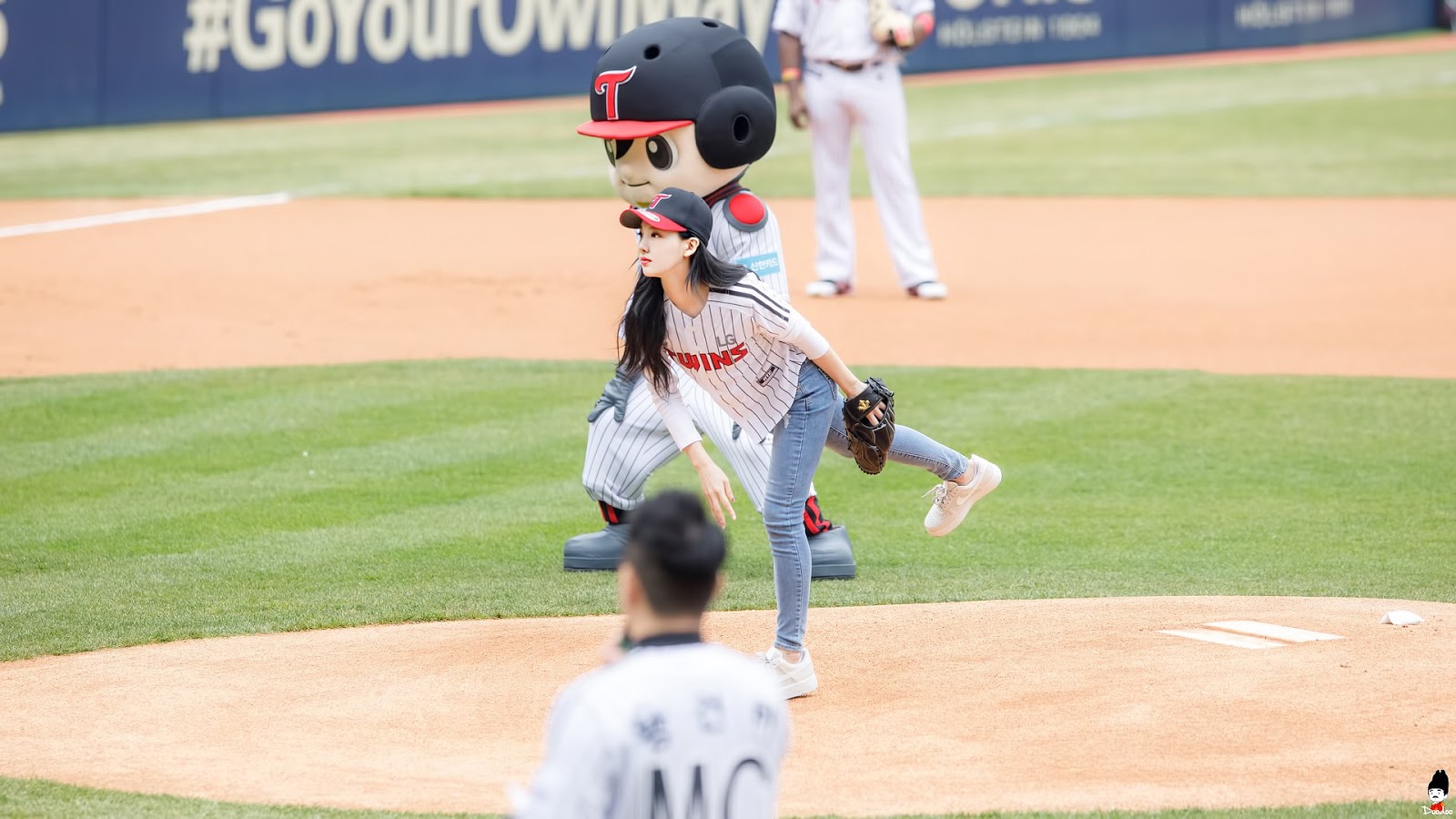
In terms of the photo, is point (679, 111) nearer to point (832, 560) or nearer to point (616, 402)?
point (616, 402)

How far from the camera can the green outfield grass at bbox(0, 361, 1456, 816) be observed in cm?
640

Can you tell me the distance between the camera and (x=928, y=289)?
12523 mm

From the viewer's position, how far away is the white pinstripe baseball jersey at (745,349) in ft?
16.0

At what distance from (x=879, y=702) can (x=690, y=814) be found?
2444mm

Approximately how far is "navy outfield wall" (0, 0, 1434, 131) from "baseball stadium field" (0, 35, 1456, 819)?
400 centimetres

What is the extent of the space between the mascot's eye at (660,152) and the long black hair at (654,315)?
1021mm

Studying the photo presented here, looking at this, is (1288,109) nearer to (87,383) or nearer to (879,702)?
(87,383)

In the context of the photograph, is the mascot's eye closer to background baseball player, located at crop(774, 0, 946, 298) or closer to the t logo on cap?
the t logo on cap

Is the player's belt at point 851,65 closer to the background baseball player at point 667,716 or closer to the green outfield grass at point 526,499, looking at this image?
the green outfield grass at point 526,499

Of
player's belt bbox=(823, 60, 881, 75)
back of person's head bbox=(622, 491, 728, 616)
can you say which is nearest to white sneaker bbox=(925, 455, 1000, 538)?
back of person's head bbox=(622, 491, 728, 616)

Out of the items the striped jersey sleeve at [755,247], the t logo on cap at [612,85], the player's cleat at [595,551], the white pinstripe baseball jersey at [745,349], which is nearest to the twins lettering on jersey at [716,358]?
the white pinstripe baseball jersey at [745,349]

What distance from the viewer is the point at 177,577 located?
262 inches

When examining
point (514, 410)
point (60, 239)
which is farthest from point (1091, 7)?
point (514, 410)

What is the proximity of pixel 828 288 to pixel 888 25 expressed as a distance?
73.5 inches
